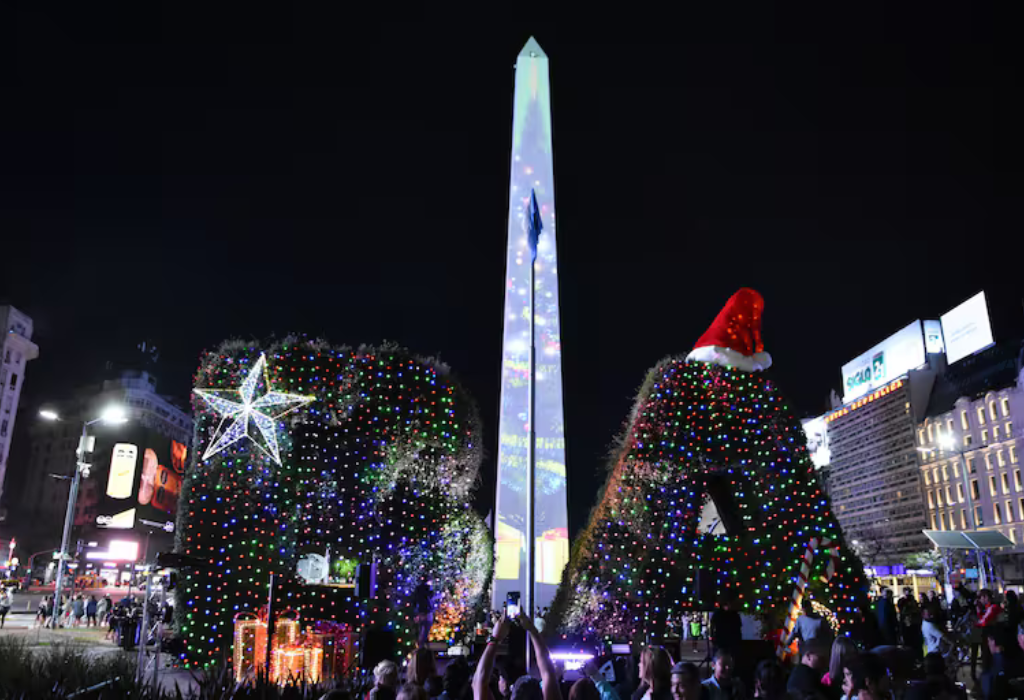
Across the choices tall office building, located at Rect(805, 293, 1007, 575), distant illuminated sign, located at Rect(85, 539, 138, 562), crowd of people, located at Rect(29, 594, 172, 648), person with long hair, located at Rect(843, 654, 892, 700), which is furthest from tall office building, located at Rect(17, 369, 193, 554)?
person with long hair, located at Rect(843, 654, 892, 700)

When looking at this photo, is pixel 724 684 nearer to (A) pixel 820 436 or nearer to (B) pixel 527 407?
(B) pixel 527 407

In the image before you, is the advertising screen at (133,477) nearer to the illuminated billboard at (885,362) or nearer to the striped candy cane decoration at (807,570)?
the striped candy cane decoration at (807,570)

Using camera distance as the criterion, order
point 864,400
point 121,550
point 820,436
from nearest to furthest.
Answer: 1. point 121,550
2. point 864,400
3. point 820,436

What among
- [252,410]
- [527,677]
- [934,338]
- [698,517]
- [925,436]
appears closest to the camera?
[527,677]

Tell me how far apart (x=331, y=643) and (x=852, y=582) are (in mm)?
8735

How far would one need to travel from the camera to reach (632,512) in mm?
13336

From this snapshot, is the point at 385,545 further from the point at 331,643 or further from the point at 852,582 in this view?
the point at 852,582

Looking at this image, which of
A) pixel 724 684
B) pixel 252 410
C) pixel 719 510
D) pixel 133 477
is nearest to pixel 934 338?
pixel 719 510

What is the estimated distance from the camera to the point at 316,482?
44.1 feet

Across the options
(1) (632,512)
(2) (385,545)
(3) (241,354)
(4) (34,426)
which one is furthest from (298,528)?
(4) (34,426)

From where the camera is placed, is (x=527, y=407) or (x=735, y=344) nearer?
(x=735, y=344)

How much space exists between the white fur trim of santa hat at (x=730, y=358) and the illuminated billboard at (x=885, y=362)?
3232 inches

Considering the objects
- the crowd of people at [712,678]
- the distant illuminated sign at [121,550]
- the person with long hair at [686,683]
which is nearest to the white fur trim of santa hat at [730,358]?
the crowd of people at [712,678]

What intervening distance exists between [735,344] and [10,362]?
77414 millimetres
